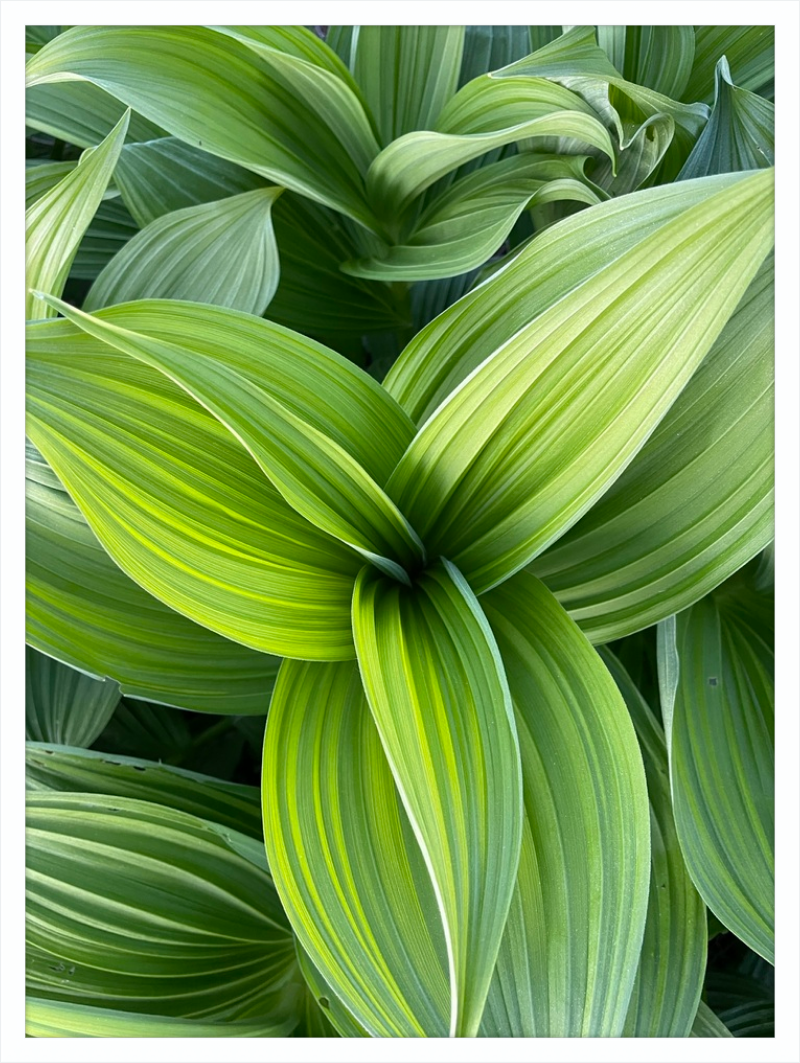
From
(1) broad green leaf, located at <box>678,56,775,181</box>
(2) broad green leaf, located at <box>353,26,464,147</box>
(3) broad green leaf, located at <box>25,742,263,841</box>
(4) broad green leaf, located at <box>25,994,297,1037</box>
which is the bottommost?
(4) broad green leaf, located at <box>25,994,297,1037</box>

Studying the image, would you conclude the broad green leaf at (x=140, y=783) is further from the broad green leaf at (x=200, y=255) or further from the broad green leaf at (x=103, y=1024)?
the broad green leaf at (x=200, y=255)

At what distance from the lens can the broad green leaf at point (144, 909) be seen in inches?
16.8

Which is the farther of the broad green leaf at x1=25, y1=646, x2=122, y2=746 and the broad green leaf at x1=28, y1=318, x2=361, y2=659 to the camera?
the broad green leaf at x1=25, y1=646, x2=122, y2=746

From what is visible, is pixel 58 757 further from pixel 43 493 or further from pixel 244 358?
pixel 244 358

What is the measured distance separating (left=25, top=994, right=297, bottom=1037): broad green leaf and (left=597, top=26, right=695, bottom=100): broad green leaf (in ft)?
1.89

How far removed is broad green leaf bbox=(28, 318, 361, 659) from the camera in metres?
0.34

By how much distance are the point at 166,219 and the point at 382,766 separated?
347 millimetres

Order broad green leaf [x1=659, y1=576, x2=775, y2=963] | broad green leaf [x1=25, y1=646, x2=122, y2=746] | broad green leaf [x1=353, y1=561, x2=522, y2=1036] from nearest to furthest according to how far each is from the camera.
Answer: broad green leaf [x1=353, y1=561, x2=522, y2=1036] < broad green leaf [x1=659, y1=576, x2=775, y2=963] < broad green leaf [x1=25, y1=646, x2=122, y2=746]

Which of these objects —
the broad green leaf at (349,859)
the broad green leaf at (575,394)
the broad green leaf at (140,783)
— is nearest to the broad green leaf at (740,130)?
the broad green leaf at (575,394)

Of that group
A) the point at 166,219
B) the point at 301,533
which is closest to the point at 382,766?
the point at 301,533

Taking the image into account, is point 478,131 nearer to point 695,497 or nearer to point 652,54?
point 652,54

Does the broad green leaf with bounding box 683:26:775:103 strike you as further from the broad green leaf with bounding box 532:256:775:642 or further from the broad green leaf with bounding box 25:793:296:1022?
the broad green leaf with bounding box 25:793:296:1022

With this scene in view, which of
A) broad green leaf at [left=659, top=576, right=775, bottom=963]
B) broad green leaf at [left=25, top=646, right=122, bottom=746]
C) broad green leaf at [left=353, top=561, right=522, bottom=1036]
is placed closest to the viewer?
broad green leaf at [left=353, top=561, right=522, bottom=1036]

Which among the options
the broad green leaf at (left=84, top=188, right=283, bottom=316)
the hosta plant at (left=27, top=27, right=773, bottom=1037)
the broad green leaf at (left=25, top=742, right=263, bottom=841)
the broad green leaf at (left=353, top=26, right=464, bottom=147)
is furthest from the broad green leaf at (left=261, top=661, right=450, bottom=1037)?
the broad green leaf at (left=353, top=26, right=464, bottom=147)
